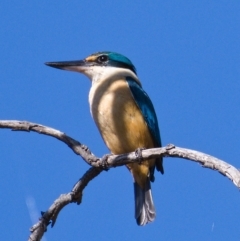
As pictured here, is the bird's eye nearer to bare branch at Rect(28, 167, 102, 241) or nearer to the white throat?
the white throat

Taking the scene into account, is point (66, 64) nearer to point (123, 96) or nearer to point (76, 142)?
point (123, 96)

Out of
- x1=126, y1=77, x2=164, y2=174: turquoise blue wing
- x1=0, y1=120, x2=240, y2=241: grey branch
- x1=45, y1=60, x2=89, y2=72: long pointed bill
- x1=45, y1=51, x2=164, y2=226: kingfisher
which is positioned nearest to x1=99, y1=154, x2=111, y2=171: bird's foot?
x1=0, y1=120, x2=240, y2=241: grey branch

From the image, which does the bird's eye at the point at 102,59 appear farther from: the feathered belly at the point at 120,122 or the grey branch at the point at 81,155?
the grey branch at the point at 81,155

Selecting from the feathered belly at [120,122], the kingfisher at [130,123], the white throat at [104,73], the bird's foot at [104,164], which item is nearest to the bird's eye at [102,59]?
the white throat at [104,73]

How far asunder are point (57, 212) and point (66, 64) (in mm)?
2314

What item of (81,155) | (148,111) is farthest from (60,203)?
(148,111)

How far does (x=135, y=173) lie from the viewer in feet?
17.9

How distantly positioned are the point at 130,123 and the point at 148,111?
26 cm

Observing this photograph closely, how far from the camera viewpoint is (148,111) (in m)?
5.46

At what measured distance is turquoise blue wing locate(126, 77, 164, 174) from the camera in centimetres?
539

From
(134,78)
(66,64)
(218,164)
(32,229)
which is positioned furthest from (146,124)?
(218,164)

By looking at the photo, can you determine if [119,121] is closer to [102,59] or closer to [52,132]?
[102,59]

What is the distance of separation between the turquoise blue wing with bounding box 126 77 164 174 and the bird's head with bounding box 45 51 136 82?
37cm

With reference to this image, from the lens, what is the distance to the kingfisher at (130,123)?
206 inches
